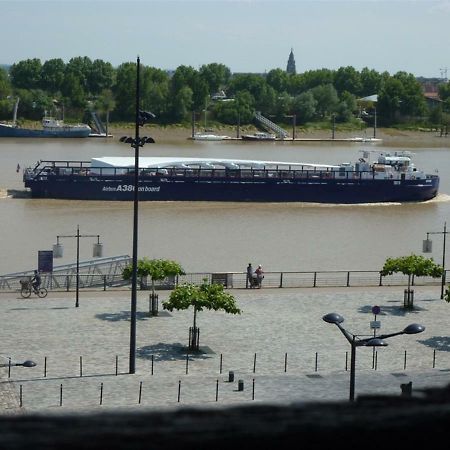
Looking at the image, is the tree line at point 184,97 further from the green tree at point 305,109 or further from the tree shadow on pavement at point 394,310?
the tree shadow on pavement at point 394,310

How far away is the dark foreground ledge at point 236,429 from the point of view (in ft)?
9.81

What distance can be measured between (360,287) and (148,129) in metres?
80.0

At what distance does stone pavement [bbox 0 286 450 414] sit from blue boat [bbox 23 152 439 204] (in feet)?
86.7

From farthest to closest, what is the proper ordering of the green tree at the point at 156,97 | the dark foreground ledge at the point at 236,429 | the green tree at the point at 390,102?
the green tree at the point at 390,102 < the green tree at the point at 156,97 < the dark foreground ledge at the point at 236,429

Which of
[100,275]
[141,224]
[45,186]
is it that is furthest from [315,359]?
[45,186]

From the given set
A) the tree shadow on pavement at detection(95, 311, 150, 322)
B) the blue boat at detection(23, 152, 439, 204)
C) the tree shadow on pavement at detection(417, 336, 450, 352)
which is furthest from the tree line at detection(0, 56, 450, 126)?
the tree shadow on pavement at detection(417, 336, 450, 352)

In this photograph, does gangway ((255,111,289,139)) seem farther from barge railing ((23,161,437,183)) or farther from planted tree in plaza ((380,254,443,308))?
planted tree in plaza ((380,254,443,308))

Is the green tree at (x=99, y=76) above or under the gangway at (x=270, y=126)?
→ above

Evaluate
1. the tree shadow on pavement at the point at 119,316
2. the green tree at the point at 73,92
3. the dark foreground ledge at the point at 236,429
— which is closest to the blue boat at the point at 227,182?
the tree shadow on pavement at the point at 119,316

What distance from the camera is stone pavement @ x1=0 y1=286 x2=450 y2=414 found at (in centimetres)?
1546

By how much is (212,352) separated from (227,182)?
33.6 meters

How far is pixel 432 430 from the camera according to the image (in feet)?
10.1

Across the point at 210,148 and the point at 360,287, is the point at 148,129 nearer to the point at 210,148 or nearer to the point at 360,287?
the point at 210,148

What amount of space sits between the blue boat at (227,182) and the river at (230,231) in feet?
Answer: 2.82
